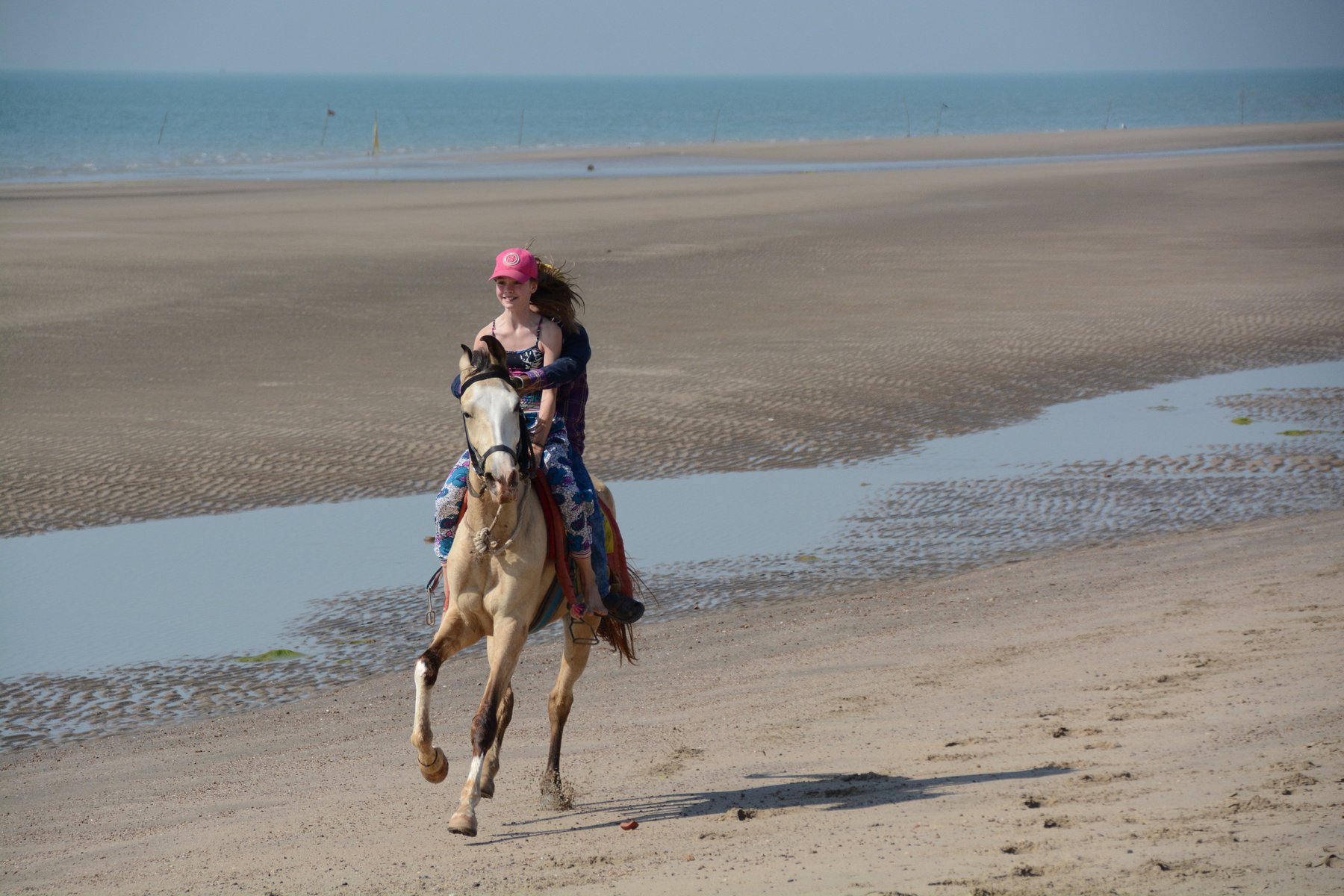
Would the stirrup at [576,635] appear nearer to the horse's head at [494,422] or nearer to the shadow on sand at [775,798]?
the shadow on sand at [775,798]

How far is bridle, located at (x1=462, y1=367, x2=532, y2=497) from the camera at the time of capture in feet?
20.0

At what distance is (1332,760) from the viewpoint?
6.23 meters

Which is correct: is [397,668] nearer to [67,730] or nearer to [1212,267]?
[67,730]

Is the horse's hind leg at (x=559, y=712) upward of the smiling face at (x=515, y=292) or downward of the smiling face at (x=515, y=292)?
downward

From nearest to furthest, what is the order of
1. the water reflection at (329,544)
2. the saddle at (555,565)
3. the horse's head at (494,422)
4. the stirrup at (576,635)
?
1. the horse's head at (494,422)
2. the saddle at (555,565)
3. the stirrup at (576,635)
4. the water reflection at (329,544)

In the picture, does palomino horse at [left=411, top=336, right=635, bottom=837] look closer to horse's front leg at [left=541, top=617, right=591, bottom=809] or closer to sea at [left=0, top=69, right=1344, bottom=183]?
horse's front leg at [left=541, top=617, right=591, bottom=809]

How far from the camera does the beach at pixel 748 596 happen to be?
6172 millimetres

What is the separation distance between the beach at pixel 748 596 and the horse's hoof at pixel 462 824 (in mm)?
148

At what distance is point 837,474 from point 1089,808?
30.1 ft

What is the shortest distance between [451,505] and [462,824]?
1480 millimetres

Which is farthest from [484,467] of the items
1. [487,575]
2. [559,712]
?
[559,712]

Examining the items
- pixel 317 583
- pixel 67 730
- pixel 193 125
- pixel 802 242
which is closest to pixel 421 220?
pixel 802 242

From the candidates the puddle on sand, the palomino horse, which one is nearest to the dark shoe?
the palomino horse

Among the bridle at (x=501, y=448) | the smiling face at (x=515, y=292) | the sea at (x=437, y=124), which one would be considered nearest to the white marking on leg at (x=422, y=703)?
the bridle at (x=501, y=448)
